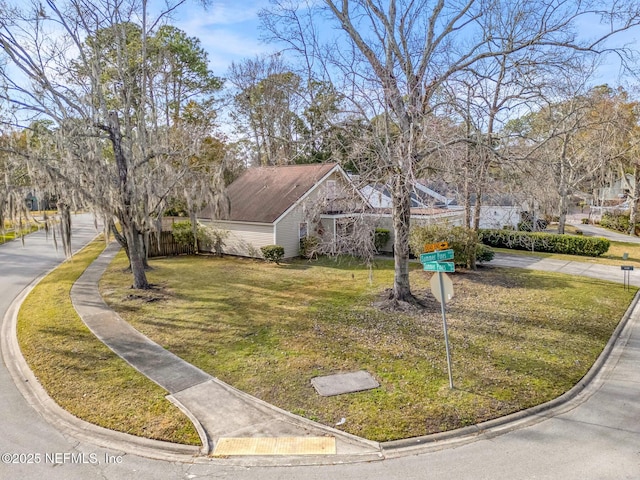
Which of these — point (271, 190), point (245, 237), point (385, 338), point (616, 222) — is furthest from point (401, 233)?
point (616, 222)

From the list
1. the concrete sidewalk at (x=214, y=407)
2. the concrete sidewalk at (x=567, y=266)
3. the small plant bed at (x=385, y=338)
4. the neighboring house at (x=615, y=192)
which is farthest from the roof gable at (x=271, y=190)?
the neighboring house at (x=615, y=192)

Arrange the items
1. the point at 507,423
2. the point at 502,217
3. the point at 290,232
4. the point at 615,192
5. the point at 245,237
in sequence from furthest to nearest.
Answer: the point at 615,192, the point at 245,237, the point at 290,232, the point at 502,217, the point at 507,423

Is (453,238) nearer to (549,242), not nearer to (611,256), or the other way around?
(549,242)

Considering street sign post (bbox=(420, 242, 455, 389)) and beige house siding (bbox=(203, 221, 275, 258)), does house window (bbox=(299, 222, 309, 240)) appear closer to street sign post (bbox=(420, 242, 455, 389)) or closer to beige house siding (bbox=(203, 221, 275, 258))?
beige house siding (bbox=(203, 221, 275, 258))

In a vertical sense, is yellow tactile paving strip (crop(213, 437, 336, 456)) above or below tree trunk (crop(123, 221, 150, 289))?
below

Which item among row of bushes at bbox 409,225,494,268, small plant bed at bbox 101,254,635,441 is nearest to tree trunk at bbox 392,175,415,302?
small plant bed at bbox 101,254,635,441

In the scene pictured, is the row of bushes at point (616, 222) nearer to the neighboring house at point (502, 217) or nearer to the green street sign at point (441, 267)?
the neighboring house at point (502, 217)
